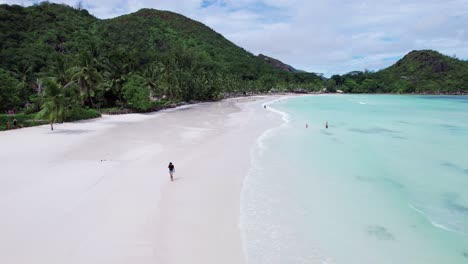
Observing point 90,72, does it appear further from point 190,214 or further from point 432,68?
point 432,68

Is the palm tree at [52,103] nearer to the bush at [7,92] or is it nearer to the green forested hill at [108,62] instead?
the green forested hill at [108,62]

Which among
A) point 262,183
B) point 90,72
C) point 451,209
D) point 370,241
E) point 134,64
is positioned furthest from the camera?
point 134,64

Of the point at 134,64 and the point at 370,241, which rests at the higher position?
the point at 134,64

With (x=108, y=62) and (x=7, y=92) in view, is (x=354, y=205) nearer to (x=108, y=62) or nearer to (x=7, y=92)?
(x=7, y=92)

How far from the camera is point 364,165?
20000 mm

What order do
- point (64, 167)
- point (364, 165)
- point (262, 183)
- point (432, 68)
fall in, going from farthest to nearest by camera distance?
1. point (432, 68)
2. point (364, 165)
3. point (64, 167)
4. point (262, 183)

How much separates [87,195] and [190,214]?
184 inches

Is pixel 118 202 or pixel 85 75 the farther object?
pixel 85 75

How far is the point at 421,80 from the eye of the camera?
18062 cm

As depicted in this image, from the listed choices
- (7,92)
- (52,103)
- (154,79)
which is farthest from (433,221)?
(154,79)

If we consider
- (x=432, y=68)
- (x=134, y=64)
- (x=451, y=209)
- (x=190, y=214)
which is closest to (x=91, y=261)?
(x=190, y=214)

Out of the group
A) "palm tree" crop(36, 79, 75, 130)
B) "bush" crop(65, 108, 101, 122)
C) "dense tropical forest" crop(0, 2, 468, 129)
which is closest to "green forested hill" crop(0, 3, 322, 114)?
"dense tropical forest" crop(0, 2, 468, 129)

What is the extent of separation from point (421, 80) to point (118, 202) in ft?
688

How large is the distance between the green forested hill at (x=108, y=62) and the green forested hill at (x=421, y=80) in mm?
23571
